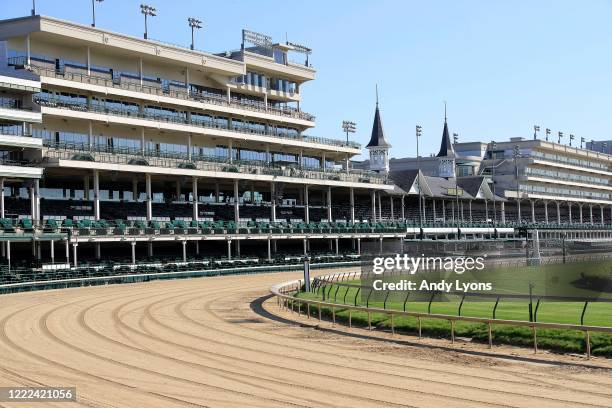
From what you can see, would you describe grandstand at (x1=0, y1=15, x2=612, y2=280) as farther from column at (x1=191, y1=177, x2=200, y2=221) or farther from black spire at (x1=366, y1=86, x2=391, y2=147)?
black spire at (x1=366, y1=86, x2=391, y2=147)

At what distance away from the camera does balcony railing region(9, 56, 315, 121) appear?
55625mm

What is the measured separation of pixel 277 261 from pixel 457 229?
24.8m

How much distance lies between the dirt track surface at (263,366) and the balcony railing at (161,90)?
29.8 meters

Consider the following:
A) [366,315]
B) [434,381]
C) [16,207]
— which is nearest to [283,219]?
[16,207]

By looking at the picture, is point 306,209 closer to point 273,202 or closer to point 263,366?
point 273,202

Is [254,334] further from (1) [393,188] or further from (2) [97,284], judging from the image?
(1) [393,188]

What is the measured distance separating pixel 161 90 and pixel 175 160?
5418mm

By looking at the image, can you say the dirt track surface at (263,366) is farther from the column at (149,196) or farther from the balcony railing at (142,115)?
the column at (149,196)

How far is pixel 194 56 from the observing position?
220ft

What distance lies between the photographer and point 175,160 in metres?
62.7

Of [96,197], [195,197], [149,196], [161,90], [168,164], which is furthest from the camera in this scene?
[195,197]

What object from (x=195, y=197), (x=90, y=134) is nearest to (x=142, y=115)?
(x=90, y=134)

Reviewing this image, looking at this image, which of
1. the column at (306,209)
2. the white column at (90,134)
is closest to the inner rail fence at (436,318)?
the white column at (90,134)

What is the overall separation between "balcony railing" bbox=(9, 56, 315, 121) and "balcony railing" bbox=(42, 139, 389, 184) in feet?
14.0
